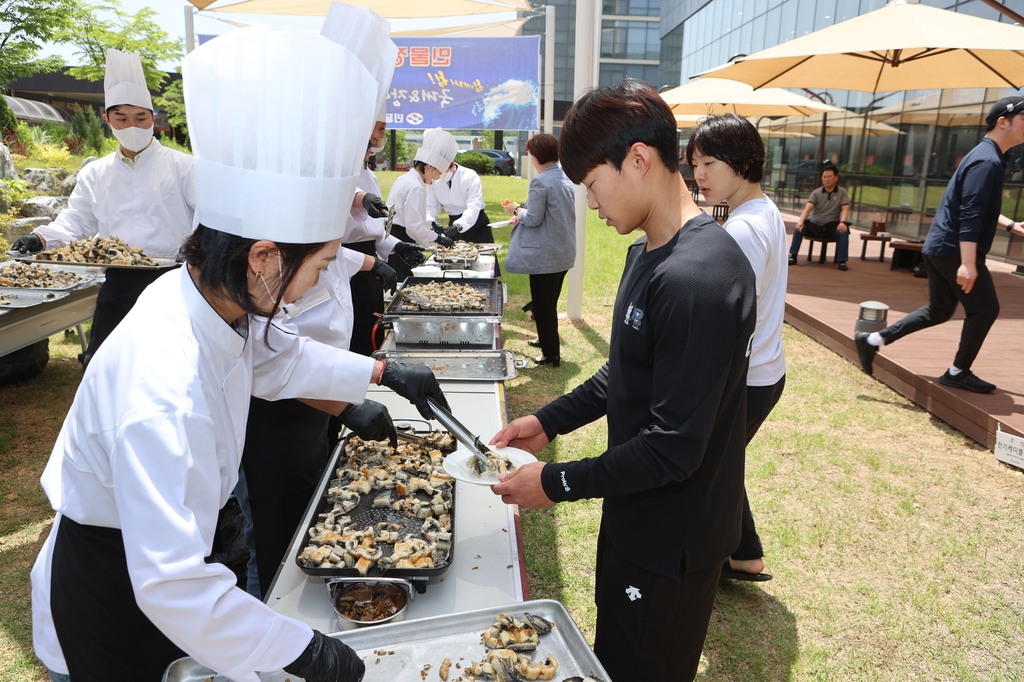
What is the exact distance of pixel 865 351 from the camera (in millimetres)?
4742

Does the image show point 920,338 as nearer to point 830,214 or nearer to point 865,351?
point 865,351

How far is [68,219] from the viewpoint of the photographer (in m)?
3.46

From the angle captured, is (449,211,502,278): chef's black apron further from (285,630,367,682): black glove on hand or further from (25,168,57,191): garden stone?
(25,168,57,191): garden stone

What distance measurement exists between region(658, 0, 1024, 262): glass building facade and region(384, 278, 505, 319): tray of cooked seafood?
7238mm

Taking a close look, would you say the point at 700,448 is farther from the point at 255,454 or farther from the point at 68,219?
the point at 68,219

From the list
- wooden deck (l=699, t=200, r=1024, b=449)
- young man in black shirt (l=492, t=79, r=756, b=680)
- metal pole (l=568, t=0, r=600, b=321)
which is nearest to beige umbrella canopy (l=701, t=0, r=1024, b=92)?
metal pole (l=568, t=0, r=600, b=321)

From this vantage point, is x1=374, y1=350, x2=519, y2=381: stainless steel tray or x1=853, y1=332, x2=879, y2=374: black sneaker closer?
x1=374, y1=350, x2=519, y2=381: stainless steel tray

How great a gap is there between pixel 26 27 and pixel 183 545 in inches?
701

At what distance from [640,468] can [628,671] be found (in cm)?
48

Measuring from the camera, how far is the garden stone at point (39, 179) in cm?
970

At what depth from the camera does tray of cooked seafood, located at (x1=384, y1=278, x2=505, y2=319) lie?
125 inches

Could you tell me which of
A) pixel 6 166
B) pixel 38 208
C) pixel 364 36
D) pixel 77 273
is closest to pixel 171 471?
pixel 364 36

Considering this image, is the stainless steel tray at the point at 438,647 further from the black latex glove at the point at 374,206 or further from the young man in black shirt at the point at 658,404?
the black latex glove at the point at 374,206

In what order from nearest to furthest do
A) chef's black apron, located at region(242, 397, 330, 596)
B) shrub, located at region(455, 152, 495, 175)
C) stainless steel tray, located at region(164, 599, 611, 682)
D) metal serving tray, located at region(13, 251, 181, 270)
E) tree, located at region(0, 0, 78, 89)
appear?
1. stainless steel tray, located at region(164, 599, 611, 682)
2. chef's black apron, located at region(242, 397, 330, 596)
3. metal serving tray, located at region(13, 251, 181, 270)
4. tree, located at region(0, 0, 78, 89)
5. shrub, located at region(455, 152, 495, 175)
